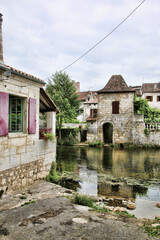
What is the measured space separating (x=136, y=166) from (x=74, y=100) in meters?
16.3

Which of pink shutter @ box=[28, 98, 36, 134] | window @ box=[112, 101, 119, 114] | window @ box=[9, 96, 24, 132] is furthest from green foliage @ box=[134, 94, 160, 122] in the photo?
window @ box=[9, 96, 24, 132]

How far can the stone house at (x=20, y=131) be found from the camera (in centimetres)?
550

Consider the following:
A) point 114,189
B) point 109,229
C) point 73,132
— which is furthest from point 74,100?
point 109,229

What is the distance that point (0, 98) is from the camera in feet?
17.5

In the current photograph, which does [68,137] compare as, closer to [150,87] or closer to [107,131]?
[107,131]

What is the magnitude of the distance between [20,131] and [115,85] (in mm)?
18036

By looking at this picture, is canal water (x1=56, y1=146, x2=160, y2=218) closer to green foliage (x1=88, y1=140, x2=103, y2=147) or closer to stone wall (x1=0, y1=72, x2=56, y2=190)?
stone wall (x1=0, y1=72, x2=56, y2=190)

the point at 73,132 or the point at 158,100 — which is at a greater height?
the point at 158,100

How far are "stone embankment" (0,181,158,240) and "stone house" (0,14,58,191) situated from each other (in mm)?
1089

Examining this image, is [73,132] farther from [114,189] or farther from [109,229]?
[109,229]

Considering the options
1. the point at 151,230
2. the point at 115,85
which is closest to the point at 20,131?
the point at 151,230

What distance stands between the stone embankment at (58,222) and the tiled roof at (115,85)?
18427 millimetres

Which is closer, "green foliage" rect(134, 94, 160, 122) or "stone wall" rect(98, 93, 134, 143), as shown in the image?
"green foliage" rect(134, 94, 160, 122)

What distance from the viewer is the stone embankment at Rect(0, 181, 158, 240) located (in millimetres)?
3225
